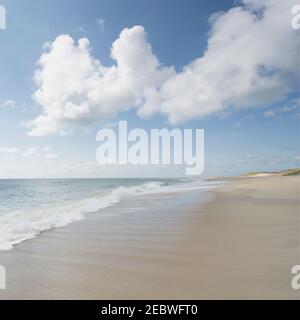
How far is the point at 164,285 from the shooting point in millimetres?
3217

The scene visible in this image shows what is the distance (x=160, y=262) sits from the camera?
405 centimetres

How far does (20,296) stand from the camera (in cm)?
312

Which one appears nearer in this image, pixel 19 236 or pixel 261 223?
pixel 19 236

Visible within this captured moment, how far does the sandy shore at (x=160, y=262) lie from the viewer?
3105mm

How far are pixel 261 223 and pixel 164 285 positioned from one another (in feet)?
15.0

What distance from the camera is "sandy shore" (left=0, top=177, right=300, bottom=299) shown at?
10.2ft
